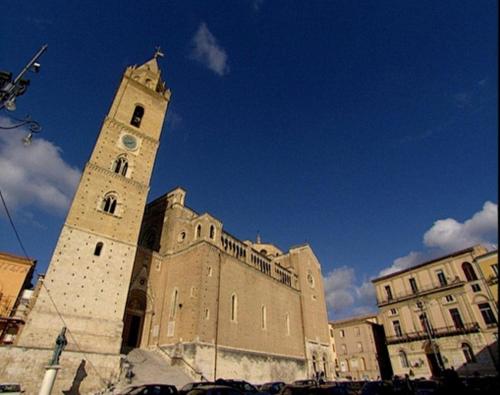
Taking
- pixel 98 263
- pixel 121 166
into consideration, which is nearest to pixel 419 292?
pixel 98 263

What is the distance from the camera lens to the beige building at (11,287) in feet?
61.2

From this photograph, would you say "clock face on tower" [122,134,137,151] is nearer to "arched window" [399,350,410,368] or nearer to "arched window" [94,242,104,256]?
"arched window" [94,242,104,256]

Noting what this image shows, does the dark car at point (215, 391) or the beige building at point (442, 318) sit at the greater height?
the beige building at point (442, 318)

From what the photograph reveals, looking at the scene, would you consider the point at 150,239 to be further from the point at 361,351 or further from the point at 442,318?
the point at 361,351

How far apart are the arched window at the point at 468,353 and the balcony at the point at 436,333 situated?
Answer: 1150 mm

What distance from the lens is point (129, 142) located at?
82.4ft

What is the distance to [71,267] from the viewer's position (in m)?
18.2

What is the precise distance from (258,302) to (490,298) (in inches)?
864

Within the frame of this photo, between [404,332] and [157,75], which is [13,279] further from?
[404,332]

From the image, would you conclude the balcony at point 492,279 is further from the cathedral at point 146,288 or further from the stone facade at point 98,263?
the stone facade at point 98,263

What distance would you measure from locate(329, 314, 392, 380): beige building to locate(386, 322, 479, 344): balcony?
5.70 meters

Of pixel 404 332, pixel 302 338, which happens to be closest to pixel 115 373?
pixel 302 338

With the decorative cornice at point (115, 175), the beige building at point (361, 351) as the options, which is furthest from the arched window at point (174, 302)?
the beige building at point (361, 351)

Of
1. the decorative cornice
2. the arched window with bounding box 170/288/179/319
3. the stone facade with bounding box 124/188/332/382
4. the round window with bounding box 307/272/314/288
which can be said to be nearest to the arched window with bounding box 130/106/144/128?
the decorative cornice
